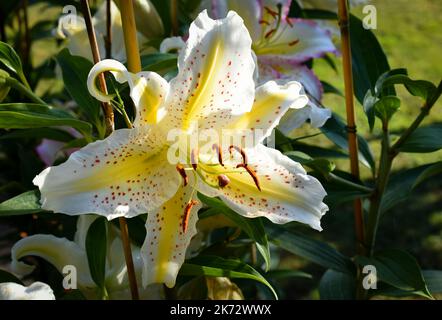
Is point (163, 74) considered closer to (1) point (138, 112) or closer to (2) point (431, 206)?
(1) point (138, 112)

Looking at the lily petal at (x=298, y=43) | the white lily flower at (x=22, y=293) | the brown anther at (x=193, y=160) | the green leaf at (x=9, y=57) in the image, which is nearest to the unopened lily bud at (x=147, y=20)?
the lily petal at (x=298, y=43)

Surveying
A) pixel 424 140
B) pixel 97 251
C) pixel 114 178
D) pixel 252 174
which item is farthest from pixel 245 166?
pixel 424 140

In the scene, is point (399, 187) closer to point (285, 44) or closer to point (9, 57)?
point (285, 44)

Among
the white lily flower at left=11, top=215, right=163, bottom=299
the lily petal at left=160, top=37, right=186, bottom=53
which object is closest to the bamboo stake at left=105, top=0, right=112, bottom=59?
the lily petal at left=160, top=37, right=186, bottom=53

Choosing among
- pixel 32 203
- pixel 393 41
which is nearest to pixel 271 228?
pixel 32 203

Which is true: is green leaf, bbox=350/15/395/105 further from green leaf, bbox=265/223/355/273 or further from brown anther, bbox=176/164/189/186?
brown anther, bbox=176/164/189/186

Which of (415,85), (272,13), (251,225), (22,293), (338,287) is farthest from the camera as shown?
(338,287)
